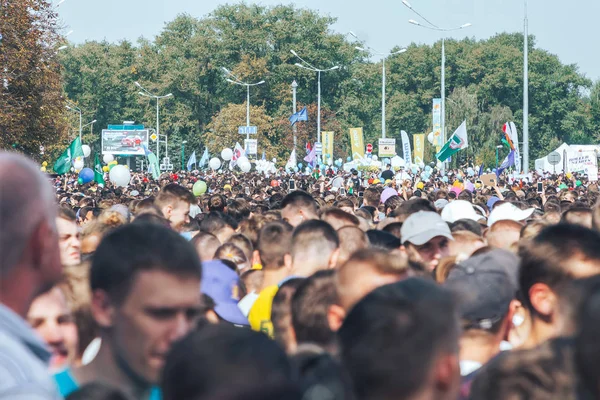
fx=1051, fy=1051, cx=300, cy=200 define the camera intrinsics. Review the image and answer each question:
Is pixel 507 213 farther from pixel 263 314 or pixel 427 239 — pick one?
pixel 263 314

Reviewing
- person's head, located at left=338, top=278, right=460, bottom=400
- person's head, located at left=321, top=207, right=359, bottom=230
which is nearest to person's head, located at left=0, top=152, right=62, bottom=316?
person's head, located at left=338, top=278, right=460, bottom=400

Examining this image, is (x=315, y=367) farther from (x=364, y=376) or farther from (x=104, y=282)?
(x=104, y=282)

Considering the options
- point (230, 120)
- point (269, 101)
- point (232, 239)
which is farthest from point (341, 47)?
point (232, 239)

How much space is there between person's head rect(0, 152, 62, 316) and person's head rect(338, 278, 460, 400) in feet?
2.51

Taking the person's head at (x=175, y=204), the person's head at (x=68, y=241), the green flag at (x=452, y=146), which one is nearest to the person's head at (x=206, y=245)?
the person's head at (x=68, y=241)

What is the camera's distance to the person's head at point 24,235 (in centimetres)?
222

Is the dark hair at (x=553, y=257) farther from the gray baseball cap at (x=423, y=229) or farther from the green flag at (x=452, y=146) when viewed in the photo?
the green flag at (x=452, y=146)

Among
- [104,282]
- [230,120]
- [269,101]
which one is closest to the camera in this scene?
[104,282]

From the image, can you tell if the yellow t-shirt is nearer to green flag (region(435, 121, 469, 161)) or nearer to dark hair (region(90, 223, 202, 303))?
dark hair (region(90, 223, 202, 303))

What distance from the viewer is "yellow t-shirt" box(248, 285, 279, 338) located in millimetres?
5029

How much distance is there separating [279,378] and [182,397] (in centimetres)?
22

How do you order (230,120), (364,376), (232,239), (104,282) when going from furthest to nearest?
1. (230,120)
2. (232,239)
3. (104,282)
4. (364,376)

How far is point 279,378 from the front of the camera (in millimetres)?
2311

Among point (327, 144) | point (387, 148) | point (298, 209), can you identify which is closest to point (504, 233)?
point (298, 209)
